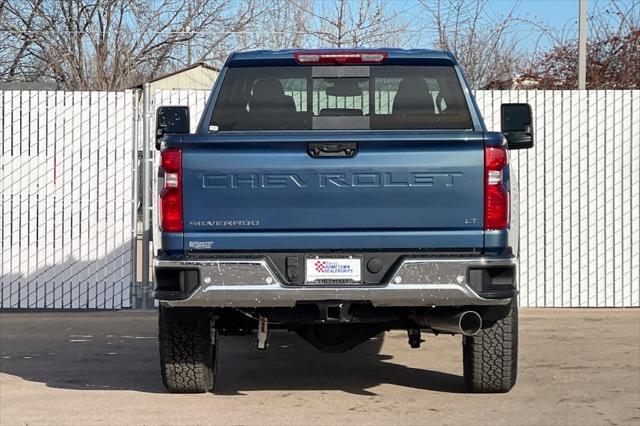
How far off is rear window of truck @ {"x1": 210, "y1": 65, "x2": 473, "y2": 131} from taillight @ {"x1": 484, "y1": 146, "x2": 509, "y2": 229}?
769 mm

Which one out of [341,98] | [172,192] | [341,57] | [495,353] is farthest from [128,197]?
[495,353]

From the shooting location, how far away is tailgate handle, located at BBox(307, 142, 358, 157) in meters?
6.90

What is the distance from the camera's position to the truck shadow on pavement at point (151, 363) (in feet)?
27.5

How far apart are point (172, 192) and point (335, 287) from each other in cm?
110

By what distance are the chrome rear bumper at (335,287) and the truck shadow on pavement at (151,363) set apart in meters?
1.35

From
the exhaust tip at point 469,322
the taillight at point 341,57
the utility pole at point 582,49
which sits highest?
the utility pole at point 582,49

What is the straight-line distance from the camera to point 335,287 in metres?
6.91

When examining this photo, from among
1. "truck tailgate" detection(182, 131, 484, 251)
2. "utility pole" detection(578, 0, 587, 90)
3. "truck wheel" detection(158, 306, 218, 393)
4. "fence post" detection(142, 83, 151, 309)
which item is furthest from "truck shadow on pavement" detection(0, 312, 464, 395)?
"utility pole" detection(578, 0, 587, 90)

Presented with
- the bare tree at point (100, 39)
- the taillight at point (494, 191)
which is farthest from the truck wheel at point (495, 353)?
the bare tree at point (100, 39)

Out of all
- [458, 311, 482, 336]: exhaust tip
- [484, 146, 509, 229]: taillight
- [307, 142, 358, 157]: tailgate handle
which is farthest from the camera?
[458, 311, 482, 336]: exhaust tip

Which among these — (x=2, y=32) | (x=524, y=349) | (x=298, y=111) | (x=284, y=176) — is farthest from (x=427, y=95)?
(x=2, y=32)

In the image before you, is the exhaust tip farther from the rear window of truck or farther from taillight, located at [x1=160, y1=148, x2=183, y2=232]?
taillight, located at [x1=160, y1=148, x2=183, y2=232]

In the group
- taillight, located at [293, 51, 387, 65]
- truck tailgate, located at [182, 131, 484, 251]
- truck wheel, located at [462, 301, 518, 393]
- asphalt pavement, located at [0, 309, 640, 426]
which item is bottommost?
asphalt pavement, located at [0, 309, 640, 426]

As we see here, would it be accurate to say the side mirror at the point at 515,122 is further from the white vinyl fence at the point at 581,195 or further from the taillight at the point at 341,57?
the white vinyl fence at the point at 581,195
